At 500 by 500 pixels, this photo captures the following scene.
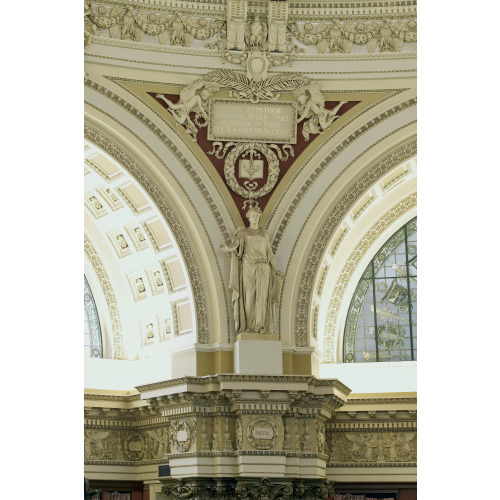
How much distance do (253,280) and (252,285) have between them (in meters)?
0.09

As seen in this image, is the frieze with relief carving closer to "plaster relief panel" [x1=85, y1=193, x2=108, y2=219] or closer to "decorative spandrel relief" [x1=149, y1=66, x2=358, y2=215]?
"decorative spandrel relief" [x1=149, y1=66, x2=358, y2=215]

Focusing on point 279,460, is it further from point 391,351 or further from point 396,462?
point 391,351

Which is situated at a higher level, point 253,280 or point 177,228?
point 177,228

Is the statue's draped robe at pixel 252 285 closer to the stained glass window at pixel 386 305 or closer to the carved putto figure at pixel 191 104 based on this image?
the carved putto figure at pixel 191 104

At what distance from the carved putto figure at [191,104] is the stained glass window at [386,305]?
18.6 ft

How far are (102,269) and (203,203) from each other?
3.62 metres

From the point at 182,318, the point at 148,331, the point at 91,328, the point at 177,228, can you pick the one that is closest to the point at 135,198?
the point at 177,228

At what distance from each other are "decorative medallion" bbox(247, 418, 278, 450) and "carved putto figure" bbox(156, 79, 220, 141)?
17.1ft

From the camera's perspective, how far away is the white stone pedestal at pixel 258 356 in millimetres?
16234

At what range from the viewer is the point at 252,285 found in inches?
654

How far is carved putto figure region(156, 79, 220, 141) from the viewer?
1717 cm

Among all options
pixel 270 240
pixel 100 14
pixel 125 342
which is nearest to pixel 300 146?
pixel 270 240

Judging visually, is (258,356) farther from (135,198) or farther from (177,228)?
(135,198)

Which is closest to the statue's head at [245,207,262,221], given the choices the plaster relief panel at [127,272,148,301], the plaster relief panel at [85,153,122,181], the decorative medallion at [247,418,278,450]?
the plaster relief panel at [85,153,122,181]
